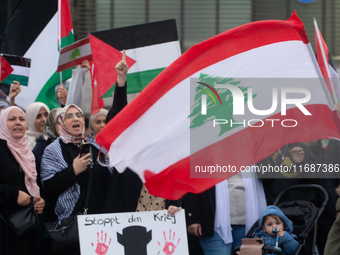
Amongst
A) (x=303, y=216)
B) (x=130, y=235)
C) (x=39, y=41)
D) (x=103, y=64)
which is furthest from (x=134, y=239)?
(x=39, y=41)

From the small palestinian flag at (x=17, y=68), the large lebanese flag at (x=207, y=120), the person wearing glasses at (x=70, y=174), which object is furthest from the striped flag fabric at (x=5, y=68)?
the large lebanese flag at (x=207, y=120)

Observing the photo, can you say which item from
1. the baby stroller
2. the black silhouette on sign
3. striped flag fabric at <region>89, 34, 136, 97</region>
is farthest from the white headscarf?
the baby stroller

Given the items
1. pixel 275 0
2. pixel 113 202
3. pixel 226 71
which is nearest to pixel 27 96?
pixel 113 202

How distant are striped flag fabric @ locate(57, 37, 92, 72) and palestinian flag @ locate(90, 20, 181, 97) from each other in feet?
2.02

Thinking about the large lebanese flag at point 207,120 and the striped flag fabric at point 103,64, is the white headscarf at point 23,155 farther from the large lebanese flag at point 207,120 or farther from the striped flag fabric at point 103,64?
the large lebanese flag at point 207,120

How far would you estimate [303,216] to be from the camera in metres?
4.68

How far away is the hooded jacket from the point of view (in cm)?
441

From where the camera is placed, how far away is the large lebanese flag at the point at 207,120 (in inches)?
151

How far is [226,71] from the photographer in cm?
396

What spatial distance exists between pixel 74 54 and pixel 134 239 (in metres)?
2.86

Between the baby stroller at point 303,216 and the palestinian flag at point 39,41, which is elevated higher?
the palestinian flag at point 39,41

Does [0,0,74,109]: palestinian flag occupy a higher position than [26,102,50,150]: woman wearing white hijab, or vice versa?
[0,0,74,109]: palestinian flag

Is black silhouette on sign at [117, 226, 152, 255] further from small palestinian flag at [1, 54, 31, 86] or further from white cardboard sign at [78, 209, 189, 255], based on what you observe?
small palestinian flag at [1, 54, 31, 86]

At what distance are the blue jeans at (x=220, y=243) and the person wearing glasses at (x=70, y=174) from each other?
3.41ft
